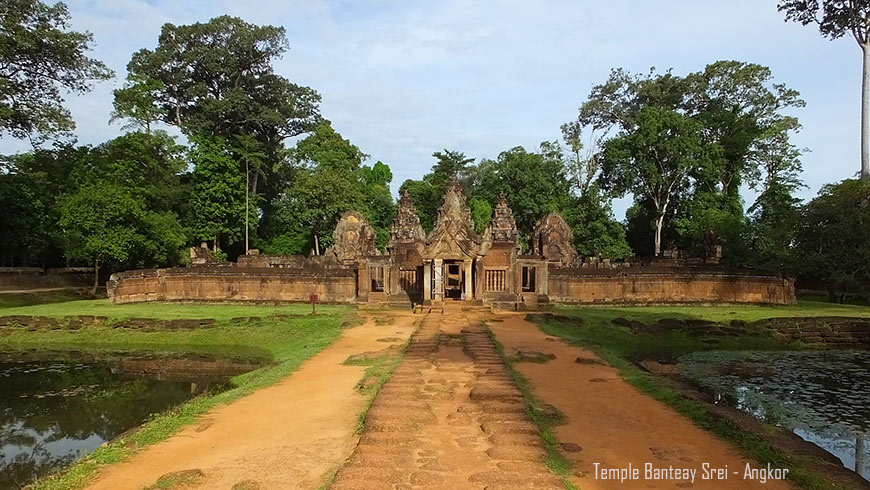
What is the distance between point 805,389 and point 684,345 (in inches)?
184

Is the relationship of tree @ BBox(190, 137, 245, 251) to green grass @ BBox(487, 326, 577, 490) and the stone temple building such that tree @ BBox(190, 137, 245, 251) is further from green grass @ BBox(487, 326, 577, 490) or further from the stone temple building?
green grass @ BBox(487, 326, 577, 490)

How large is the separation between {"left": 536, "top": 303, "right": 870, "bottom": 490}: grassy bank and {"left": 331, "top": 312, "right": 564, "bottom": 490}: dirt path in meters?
2.85

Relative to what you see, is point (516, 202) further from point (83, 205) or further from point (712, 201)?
point (83, 205)

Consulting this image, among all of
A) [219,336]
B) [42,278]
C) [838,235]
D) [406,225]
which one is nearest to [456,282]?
[406,225]

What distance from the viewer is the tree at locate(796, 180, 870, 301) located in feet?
72.1

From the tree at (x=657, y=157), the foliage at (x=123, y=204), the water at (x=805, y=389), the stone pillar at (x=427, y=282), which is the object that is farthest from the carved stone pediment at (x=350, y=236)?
the water at (x=805, y=389)

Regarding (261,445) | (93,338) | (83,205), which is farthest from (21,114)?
(261,445)

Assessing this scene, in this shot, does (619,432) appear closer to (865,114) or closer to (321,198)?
(865,114)

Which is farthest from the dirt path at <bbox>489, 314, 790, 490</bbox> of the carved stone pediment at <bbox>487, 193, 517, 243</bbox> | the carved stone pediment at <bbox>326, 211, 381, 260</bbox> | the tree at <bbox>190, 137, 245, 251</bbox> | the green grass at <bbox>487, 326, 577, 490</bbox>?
the tree at <bbox>190, 137, 245, 251</bbox>

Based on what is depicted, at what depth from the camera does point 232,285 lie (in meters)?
25.8

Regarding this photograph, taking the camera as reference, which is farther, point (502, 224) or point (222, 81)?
point (222, 81)

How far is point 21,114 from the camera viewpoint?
2859 cm

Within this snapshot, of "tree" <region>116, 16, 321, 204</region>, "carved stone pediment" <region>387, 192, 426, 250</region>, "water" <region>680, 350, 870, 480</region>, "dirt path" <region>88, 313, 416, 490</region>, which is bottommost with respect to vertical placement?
"water" <region>680, 350, 870, 480</region>

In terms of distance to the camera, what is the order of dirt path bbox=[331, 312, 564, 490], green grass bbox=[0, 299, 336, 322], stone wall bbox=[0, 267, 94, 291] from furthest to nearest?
stone wall bbox=[0, 267, 94, 291], green grass bbox=[0, 299, 336, 322], dirt path bbox=[331, 312, 564, 490]
